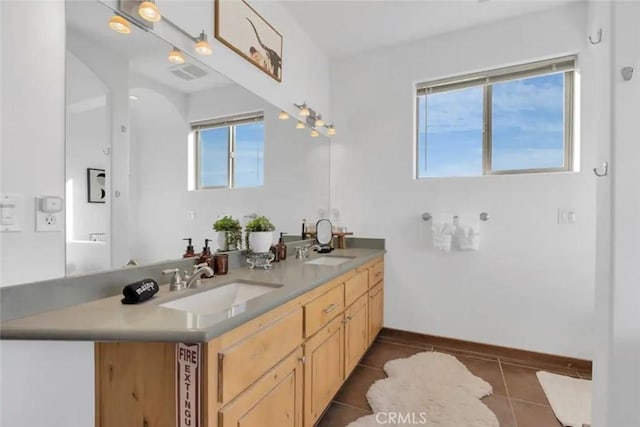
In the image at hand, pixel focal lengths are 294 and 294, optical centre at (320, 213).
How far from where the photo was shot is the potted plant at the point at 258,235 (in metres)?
1.91

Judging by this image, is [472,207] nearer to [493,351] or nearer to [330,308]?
[493,351]

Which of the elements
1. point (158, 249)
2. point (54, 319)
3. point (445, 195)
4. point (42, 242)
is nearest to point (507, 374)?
point (445, 195)

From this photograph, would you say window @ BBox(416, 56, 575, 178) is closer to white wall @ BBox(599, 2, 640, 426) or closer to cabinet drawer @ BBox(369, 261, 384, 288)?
cabinet drawer @ BBox(369, 261, 384, 288)

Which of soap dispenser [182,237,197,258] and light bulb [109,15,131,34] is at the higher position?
light bulb [109,15,131,34]

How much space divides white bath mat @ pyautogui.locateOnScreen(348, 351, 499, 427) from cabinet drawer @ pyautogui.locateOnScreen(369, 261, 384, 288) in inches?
26.1

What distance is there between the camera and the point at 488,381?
2182 mm

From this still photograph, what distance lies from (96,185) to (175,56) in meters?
0.78

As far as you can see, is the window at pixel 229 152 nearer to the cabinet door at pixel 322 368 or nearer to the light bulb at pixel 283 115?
the light bulb at pixel 283 115

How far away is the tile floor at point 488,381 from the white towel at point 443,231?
0.95 m

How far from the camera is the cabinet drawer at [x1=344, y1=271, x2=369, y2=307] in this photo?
6.72 feet

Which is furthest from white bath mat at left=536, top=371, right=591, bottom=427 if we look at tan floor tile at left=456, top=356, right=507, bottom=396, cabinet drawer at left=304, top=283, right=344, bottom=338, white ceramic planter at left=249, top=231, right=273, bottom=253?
white ceramic planter at left=249, top=231, right=273, bottom=253

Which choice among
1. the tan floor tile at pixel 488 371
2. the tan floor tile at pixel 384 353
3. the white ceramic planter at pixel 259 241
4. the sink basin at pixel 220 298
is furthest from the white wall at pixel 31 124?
the tan floor tile at pixel 488 371

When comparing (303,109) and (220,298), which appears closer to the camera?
(220,298)

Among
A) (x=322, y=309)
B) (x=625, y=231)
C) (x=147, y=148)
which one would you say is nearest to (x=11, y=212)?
(x=147, y=148)
